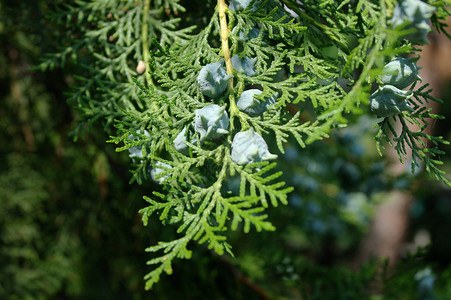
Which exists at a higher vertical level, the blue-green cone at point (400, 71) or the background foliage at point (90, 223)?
the blue-green cone at point (400, 71)

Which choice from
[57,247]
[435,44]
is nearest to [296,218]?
[57,247]

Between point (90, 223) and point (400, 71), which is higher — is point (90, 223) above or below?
below

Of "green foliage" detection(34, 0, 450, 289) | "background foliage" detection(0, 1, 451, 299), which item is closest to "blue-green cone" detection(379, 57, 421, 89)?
"green foliage" detection(34, 0, 450, 289)

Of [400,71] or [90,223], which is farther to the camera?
[90,223]

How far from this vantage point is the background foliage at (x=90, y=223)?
1372 millimetres

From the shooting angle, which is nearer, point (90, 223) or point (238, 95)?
point (238, 95)

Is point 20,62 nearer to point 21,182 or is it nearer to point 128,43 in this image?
point 21,182

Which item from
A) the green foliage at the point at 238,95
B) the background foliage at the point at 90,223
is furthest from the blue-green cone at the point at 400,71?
the background foliage at the point at 90,223

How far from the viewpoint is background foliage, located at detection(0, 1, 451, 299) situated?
1372 millimetres

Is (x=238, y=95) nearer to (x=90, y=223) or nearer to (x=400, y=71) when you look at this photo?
(x=400, y=71)

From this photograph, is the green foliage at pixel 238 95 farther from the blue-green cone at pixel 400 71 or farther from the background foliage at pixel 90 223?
the background foliage at pixel 90 223

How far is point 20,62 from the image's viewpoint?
1.59 metres

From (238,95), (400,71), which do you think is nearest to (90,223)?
(238,95)

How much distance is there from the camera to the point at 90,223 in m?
1.61
